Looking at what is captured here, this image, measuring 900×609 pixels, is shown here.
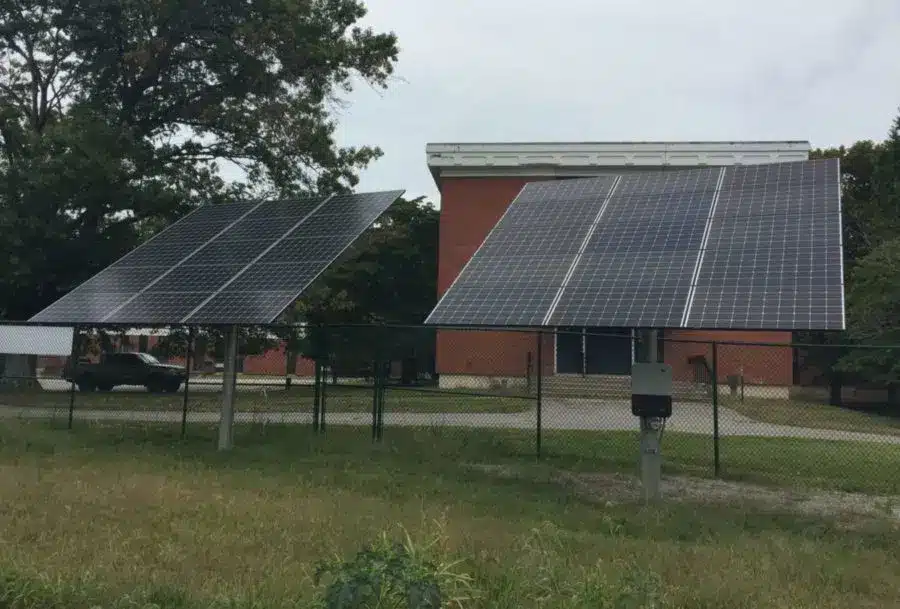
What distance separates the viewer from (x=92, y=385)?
21.0m

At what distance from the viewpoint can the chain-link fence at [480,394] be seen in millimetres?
13078

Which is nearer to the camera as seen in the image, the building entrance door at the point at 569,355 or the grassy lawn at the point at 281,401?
the grassy lawn at the point at 281,401

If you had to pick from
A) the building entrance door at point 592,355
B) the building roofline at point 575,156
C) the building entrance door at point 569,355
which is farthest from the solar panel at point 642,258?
the building roofline at point 575,156

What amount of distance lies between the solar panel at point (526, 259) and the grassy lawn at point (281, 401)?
4.55 metres

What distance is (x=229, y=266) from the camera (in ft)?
41.8

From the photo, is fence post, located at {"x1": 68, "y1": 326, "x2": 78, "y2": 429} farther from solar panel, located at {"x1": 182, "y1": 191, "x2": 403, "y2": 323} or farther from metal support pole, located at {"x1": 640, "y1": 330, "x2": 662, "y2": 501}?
metal support pole, located at {"x1": 640, "y1": 330, "x2": 662, "y2": 501}

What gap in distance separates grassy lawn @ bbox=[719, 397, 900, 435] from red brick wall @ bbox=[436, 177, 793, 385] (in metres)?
6.74

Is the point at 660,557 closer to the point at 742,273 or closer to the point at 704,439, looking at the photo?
the point at 742,273

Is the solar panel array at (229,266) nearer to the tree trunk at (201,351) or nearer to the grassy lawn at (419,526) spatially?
the grassy lawn at (419,526)

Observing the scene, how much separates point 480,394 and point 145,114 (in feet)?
57.1

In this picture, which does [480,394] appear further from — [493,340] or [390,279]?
[390,279]

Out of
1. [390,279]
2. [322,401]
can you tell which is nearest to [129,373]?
[322,401]

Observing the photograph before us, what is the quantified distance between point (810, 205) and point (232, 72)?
19033mm

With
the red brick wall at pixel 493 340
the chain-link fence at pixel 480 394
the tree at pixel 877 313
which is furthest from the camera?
the red brick wall at pixel 493 340
